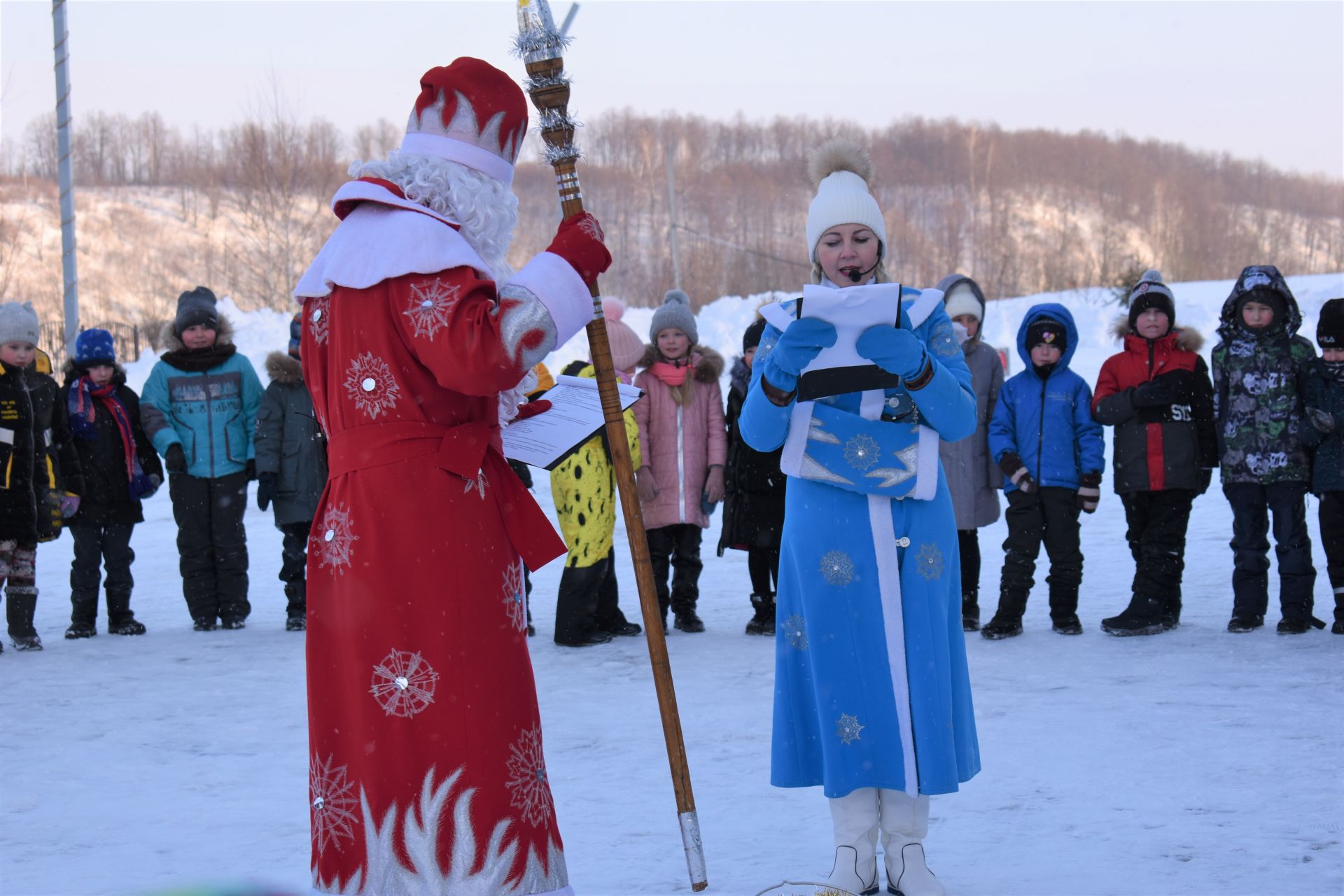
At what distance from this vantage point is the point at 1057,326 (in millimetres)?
6320

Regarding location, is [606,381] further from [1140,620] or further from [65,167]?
[65,167]

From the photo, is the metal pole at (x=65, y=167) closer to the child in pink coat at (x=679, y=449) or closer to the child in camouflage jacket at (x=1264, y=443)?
the child in pink coat at (x=679, y=449)

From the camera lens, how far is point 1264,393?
5996mm

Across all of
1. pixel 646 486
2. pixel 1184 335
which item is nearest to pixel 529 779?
pixel 646 486

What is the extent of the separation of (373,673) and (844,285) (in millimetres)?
1503

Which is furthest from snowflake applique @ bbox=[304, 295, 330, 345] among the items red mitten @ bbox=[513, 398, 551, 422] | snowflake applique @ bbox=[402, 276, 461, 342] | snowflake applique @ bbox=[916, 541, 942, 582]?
snowflake applique @ bbox=[916, 541, 942, 582]

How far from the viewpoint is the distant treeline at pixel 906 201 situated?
128ft

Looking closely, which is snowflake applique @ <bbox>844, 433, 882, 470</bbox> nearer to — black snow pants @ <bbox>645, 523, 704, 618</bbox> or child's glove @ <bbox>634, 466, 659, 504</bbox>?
child's glove @ <bbox>634, 466, 659, 504</bbox>

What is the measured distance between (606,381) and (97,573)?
5.32 m

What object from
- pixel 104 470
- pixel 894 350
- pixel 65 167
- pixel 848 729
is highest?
pixel 65 167

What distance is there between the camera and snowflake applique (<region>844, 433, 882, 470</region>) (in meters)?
2.96

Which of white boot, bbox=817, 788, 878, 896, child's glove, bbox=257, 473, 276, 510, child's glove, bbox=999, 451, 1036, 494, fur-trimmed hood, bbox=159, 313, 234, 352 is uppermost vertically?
fur-trimmed hood, bbox=159, 313, 234, 352

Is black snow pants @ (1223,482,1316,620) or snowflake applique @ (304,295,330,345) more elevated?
snowflake applique @ (304,295,330,345)

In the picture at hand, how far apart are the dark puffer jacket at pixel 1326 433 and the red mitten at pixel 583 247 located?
14.9 feet
